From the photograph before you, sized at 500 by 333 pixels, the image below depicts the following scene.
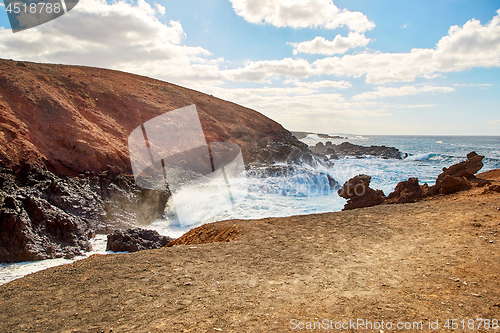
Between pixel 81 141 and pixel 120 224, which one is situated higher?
pixel 81 141

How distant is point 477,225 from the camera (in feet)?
16.4

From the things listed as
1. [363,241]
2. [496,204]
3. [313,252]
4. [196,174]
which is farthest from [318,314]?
[196,174]

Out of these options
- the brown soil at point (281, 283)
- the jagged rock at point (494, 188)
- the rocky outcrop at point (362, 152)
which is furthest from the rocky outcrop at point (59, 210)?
the rocky outcrop at point (362, 152)

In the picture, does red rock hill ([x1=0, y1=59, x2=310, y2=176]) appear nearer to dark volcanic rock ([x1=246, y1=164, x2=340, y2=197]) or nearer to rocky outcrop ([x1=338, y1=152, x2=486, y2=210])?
dark volcanic rock ([x1=246, y1=164, x2=340, y2=197])

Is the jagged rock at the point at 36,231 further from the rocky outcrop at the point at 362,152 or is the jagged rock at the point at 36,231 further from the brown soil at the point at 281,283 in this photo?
the rocky outcrop at the point at 362,152

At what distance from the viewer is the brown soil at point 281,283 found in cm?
269

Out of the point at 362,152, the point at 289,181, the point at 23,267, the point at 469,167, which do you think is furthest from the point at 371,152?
the point at 23,267

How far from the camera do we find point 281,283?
3.51 m

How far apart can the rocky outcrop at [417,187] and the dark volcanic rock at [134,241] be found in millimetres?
6073

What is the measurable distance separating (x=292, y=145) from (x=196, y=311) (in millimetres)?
21402

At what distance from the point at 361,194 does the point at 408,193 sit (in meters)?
1.46

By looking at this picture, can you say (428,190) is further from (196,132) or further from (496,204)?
(196,132)

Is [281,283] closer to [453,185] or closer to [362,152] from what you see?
[453,185]

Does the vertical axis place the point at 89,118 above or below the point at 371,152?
above
